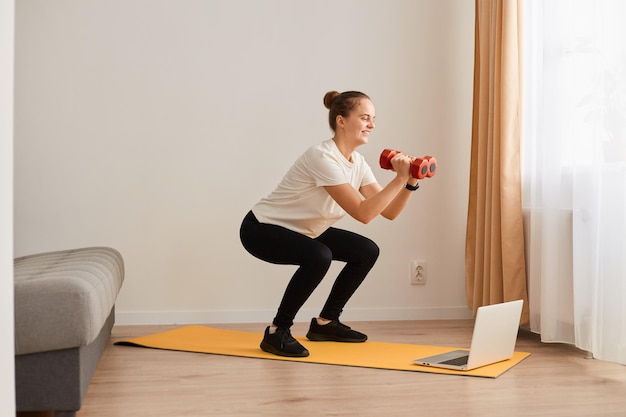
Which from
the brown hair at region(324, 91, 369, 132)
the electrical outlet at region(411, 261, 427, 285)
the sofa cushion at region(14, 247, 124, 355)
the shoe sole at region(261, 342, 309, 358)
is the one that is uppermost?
the brown hair at region(324, 91, 369, 132)

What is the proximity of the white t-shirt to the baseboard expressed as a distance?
34.8 inches

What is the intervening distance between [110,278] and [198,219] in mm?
1338

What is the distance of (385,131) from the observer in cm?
393

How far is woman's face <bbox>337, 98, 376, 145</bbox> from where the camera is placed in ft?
9.83

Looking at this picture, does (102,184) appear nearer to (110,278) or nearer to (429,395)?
(110,278)

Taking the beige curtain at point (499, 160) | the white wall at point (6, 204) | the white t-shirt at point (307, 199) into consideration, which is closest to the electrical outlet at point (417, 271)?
the beige curtain at point (499, 160)

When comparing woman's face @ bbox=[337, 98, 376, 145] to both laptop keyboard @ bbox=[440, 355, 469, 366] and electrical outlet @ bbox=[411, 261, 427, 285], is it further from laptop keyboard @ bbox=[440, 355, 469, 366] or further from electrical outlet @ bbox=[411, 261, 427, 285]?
electrical outlet @ bbox=[411, 261, 427, 285]

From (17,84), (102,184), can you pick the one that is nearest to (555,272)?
(102,184)

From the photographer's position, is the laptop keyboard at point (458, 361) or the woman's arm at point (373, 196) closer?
the laptop keyboard at point (458, 361)

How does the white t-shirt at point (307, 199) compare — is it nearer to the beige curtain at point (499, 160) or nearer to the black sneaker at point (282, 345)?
the black sneaker at point (282, 345)

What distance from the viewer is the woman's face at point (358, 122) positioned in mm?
2996

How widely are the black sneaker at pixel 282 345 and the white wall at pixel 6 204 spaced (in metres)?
1.55

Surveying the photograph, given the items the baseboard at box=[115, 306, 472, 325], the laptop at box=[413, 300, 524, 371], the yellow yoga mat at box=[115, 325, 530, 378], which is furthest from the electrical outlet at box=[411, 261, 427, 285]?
the laptop at box=[413, 300, 524, 371]

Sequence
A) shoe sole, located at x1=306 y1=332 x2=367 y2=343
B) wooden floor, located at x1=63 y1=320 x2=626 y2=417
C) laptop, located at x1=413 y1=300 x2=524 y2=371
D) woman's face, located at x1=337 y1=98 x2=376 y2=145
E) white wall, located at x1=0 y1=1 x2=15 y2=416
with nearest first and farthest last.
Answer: white wall, located at x1=0 y1=1 x2=15 y2=416, wooden floor, located at x1=63 y1=320 x2=626 y2=417, laptop, located at x1=413 y1=300 x2=524 y2=371, woman's face, located at x1=337 y1=98 x2=376 y2=145, shoe sole, located at x1=306 y1=332 x2=367 y2=343
